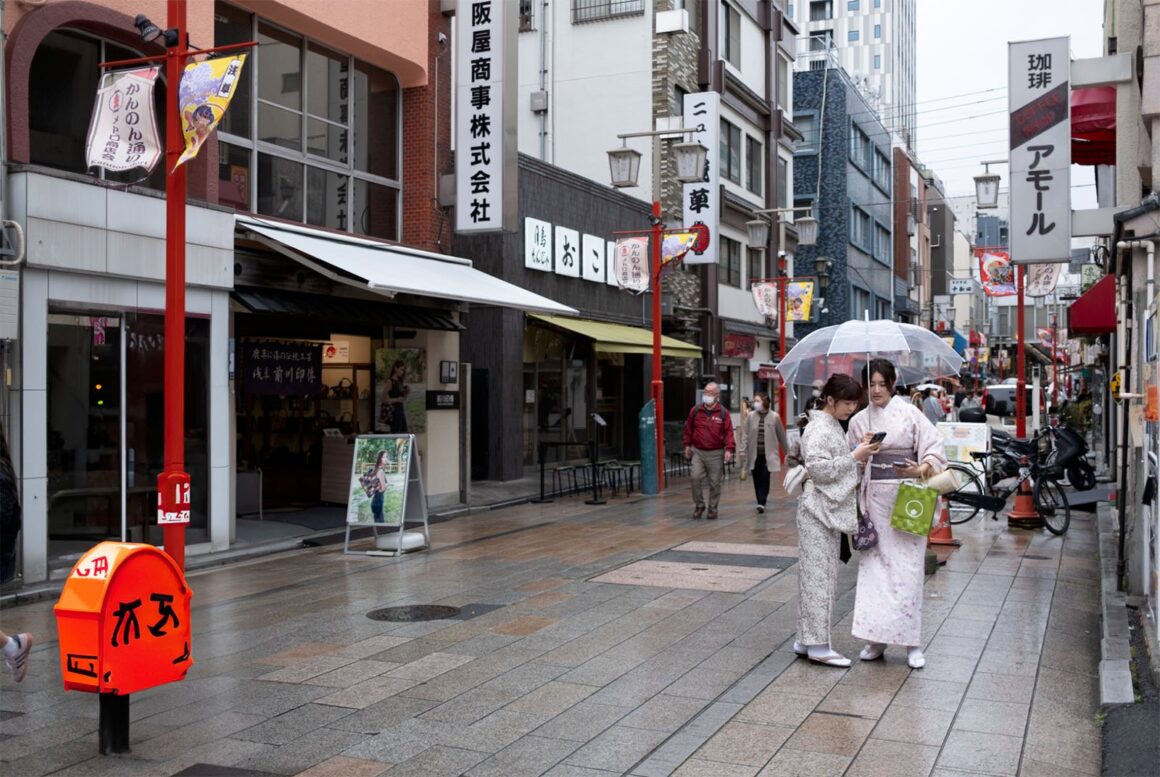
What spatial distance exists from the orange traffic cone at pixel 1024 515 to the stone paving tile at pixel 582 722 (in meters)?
9.98

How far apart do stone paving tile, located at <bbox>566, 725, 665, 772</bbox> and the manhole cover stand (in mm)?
3253

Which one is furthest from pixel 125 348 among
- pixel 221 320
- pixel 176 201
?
pixel 176 201

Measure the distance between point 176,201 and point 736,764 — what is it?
674 centimetres

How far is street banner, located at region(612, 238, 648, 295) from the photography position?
872 inches

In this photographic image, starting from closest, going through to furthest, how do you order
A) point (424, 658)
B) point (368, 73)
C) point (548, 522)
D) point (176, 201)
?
point (424, 658), point (176, 201), point (548, 522), point (368, 73)

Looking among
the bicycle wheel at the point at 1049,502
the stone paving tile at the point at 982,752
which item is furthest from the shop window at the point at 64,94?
the bicycle wheel at the point at 1049,502

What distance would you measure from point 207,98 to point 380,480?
4.84 metres

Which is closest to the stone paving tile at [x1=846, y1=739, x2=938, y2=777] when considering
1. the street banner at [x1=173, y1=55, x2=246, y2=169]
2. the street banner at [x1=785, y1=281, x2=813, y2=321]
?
the street banner at [x1=173, y1=55, x2=246, y2=169]

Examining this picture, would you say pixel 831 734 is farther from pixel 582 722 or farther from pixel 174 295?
pixel 174 295

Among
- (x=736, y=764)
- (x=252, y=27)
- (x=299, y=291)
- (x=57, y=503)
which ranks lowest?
(x=736, y=764)

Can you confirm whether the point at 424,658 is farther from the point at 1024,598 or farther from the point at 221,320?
the point at 221,320

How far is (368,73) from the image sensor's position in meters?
17.0

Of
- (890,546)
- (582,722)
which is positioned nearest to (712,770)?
(582,722)

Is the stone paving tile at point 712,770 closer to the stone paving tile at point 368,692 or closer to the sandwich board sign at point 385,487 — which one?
the stone paving tile at point 368,692
